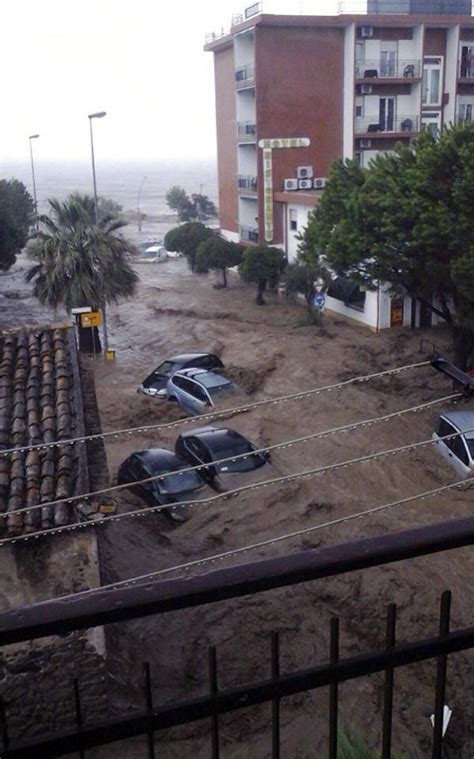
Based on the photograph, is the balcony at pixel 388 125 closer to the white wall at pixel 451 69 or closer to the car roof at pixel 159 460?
the white wall at pixel 451 69

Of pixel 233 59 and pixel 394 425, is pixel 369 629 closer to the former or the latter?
pixel 394 425

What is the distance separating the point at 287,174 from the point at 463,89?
32.7 feet

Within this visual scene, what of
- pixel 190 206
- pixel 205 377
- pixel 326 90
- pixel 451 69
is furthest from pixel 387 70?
pixel 190 206

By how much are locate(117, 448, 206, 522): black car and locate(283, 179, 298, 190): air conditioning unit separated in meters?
A: 22.4

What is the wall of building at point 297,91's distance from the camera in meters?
34.4

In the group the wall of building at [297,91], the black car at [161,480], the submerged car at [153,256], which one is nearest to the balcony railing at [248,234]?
the wall of building at [297,91]

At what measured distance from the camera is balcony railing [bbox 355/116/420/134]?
36.1 meters

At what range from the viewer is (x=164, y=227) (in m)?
76.0

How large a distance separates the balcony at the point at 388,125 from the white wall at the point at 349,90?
0.53 metres

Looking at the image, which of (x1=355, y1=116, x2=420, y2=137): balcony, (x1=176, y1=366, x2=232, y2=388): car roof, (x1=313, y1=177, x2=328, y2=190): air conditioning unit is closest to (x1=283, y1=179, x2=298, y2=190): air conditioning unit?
(x1=313, y1=177, x2=328, y2=190): air conditioning unit

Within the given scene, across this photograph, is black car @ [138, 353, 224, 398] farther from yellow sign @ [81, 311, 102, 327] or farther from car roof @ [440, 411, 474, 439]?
car roof @ [440, 411, 474, 439]

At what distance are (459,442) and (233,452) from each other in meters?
4.45

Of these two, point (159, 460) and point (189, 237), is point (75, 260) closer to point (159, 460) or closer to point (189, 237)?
point (159, 460)

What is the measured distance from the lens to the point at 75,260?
912 inches
